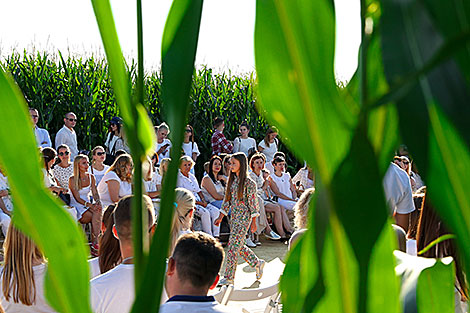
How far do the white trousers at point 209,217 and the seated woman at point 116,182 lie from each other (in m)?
1.02

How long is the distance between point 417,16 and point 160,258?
6.3 inches

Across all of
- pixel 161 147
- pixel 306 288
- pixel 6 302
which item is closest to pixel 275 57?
pixel 306 288

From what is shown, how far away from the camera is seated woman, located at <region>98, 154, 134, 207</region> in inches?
219

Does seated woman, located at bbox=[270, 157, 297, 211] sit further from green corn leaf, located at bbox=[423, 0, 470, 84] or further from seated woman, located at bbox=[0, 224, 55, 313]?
green corn leaf, located at bbox=[423, 0, 470, 84]

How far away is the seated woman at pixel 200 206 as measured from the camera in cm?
641

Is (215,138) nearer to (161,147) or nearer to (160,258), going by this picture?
(161,147)

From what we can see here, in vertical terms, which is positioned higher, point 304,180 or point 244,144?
point 244,144

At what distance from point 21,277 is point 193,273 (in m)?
0.78

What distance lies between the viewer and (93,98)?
10.0 meters

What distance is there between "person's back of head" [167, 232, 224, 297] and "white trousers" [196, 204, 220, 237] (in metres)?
4.34

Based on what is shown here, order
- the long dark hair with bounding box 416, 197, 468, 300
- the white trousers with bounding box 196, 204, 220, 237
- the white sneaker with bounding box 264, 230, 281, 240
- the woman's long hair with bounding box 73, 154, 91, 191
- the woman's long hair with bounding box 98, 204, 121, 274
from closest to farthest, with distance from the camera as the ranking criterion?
the long dark hair with bounding box 416, 197, 468, 300 → the woman's long hair with bounding box 98, 204, 121, 274 → the woman's long hair with bounding box 73, 154, 91, 191 → the white trousers with bounding box 196, 204, 220, 237 → the white sneaker with bounding box 264, 230, 281, 240

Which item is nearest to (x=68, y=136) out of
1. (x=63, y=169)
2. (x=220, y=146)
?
(x=63, y=169)

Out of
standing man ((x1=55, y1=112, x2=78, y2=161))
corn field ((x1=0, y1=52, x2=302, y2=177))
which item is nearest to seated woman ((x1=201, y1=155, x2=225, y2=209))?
standing man ((x1=55, y1=112, x2=78, y2=161))

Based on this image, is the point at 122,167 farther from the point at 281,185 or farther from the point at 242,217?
the point at 281,185
